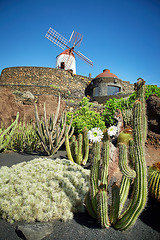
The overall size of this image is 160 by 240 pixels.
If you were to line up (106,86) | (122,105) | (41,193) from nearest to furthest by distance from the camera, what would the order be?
(41,193), (122,105), (106,86)

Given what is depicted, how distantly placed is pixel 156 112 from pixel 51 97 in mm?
4700

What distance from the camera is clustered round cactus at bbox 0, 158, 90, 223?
6.26 feet

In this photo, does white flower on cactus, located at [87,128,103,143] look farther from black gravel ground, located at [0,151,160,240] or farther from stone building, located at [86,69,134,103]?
stone building, located at [86,69,134,103]

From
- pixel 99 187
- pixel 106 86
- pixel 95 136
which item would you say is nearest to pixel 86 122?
pixel 95 136

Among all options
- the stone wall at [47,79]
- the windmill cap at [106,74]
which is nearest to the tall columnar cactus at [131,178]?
the stone wall at [47,79]

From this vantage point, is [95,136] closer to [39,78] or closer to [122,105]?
Answer: [122,105]

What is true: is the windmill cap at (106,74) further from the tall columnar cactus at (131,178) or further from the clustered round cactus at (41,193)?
the tall columnar cactus at (131,178)

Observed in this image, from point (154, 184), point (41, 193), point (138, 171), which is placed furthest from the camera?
point (154, 184)

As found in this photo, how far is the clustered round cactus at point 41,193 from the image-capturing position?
6.26ft

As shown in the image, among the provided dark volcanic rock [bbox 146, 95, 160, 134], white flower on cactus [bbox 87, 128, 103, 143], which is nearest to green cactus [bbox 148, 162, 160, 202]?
white flower on cactus [bbox 87, 128, 103, 143]

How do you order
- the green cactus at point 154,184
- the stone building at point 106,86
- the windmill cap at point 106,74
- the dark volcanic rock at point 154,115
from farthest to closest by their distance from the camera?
1. the windmill cap at point 106,74
2. the stone building at point 106,86
3. the dark volcanic rock at point 154,115
4. the green cactus at point 154,184

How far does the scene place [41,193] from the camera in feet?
6.93

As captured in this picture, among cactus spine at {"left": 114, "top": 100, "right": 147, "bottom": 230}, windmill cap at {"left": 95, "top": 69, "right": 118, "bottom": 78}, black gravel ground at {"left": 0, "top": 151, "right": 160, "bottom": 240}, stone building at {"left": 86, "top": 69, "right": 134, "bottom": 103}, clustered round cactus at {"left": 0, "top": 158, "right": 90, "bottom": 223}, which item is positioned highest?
windmill cap at {"left": 95, "top": 69, "right": 118, "bottom": 78}

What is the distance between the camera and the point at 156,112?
5730 mm
